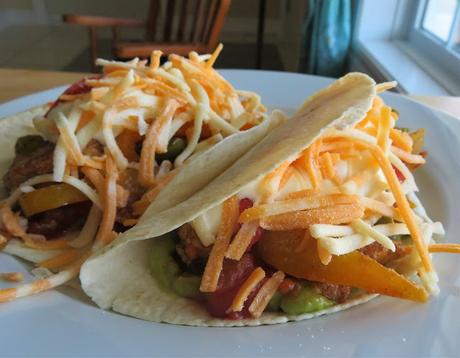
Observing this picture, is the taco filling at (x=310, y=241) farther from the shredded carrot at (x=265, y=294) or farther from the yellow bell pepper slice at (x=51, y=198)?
the yellow bell pepper slice at (x=51, y=198)

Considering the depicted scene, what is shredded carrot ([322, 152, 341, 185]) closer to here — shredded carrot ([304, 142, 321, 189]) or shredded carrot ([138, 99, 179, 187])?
shredded carrot ([304, 142, 321, 189])

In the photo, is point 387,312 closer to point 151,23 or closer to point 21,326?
point 21,326

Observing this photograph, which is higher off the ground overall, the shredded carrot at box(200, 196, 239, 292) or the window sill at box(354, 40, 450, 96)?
the shredded carrot at box(200, 196, 239, 292)

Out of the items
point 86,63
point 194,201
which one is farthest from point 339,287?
point 86,63

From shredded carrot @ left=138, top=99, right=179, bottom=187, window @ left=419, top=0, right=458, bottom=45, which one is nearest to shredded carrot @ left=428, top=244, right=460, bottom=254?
shredded carrot @ left=138, top=99, right=179, bottom=187

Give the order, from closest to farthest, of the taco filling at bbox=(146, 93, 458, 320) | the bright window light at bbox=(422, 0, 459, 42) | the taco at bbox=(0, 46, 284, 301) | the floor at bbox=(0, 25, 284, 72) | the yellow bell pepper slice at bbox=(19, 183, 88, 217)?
the taco filling at bbox=(146, 93, 458, 320)
the taco at bbox=(0, 46, 284, 301)
the yellow bell pepper slice at bbox=(19, 183, 88, 217)
the bright window light at bbox=(422, 0, 459, 42)
the floor at bbox=(0, 25, 284, 72)

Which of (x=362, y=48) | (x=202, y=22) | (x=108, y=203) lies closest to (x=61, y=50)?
(x=202, y=22)
